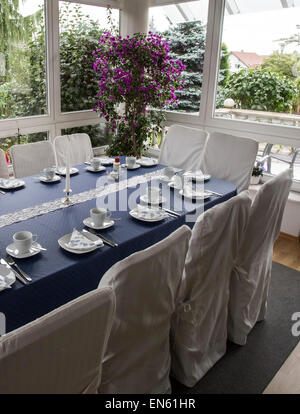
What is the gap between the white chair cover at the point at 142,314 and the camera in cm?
130

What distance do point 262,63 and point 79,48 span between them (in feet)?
6.18

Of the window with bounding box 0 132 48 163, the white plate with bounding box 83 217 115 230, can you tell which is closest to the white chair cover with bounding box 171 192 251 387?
the white plate with bounding box 83 217 115 230

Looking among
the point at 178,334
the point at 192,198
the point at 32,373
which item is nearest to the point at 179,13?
the point at 192,198

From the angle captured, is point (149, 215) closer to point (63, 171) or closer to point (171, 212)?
point (171, 212)

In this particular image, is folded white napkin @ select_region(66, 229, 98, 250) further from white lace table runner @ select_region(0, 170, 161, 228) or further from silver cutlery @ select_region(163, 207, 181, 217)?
silver cutlery @ select_region(163, 207, 181, 217)

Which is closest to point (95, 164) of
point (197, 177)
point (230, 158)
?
point (197, 177)

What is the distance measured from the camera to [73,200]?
235 centimetres

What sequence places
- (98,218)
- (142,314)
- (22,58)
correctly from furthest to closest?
(22,58) → (98,218) → (142,314)

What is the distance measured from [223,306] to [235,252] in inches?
12.1

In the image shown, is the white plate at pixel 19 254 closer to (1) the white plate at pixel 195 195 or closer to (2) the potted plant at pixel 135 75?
(1) the white plate at pixel 195 195

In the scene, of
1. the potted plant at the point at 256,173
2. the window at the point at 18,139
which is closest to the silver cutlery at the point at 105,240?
the window at the point at 18,139

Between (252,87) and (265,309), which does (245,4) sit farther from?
(265,309)

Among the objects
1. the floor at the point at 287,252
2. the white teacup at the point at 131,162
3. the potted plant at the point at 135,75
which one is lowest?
the floor at the point at 287,252

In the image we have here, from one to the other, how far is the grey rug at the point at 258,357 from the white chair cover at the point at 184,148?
133 centimetres
